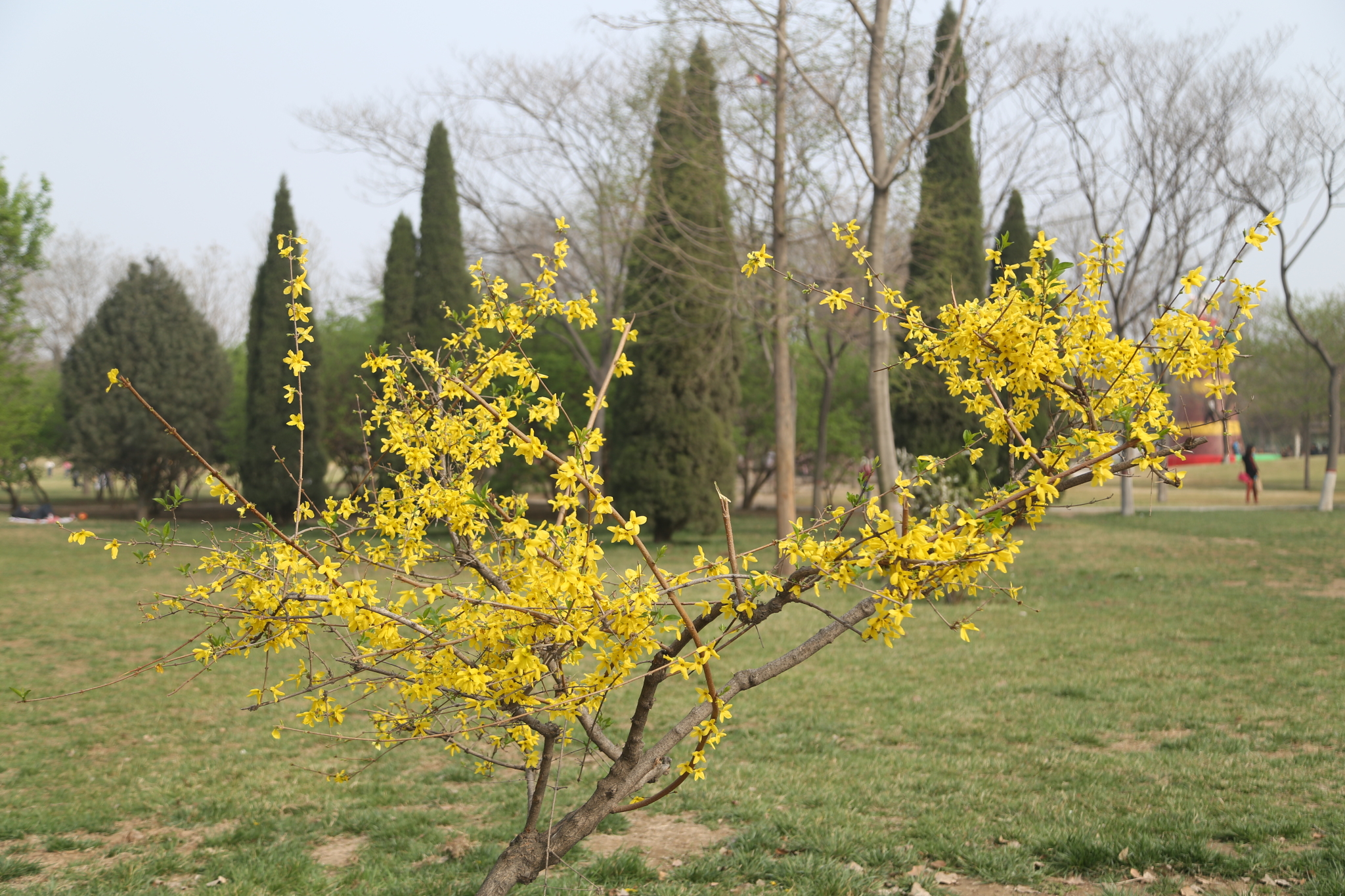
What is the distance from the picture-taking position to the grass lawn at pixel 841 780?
3363 millimetres

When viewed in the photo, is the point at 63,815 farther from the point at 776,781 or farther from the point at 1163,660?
the point at 1163,660

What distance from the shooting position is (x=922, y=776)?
437 cm

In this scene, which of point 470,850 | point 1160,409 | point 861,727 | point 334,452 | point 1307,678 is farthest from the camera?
point 334,452

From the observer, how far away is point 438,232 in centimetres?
1845

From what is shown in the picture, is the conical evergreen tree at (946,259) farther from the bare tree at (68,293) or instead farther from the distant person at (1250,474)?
the bare tree at (68,293)

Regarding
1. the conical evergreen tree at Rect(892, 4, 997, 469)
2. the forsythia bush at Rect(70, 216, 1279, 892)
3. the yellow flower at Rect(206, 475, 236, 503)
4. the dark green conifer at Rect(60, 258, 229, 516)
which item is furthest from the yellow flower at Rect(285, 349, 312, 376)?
the dark green conifer at Rect(60, 258, 229, 516)

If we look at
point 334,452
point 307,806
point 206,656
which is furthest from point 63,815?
point 334,452

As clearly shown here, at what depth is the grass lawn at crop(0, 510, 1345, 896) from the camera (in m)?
3.36

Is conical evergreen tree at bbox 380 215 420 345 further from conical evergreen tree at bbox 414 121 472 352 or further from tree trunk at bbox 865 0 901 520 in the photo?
tree trunk at bbox 865 0 901 520

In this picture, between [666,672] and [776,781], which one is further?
[776,781]

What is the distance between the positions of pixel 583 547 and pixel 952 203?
15092 mm

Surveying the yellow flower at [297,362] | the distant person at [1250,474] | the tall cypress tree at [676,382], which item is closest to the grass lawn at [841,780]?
the yellow flower at [297,362]

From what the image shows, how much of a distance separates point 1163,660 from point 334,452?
18085 millimetres

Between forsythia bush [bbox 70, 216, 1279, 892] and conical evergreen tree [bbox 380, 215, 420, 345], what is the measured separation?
1618cm
